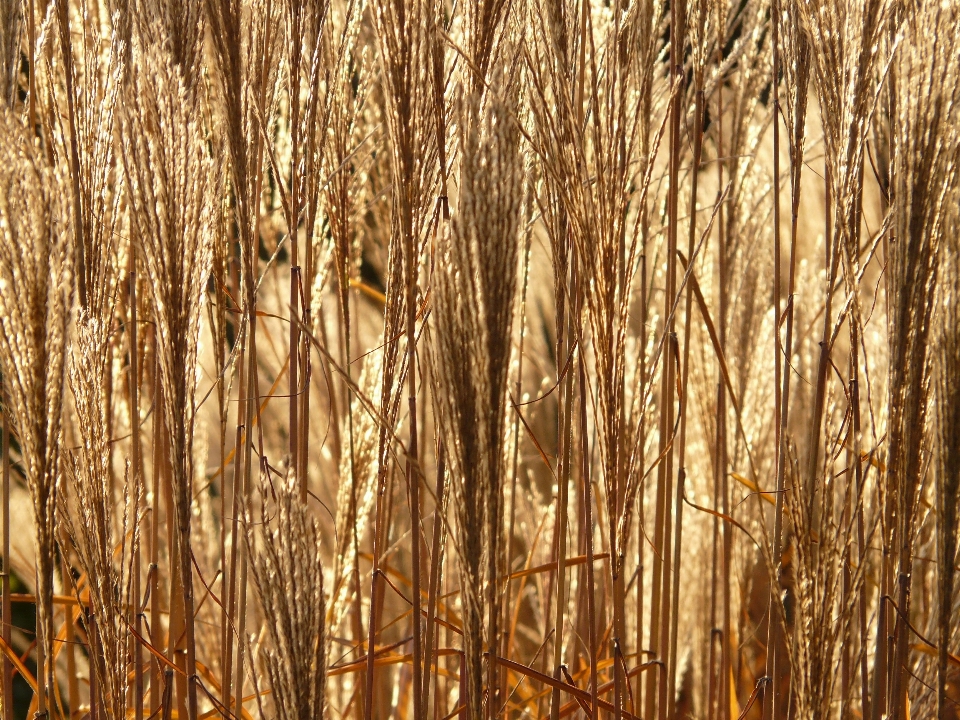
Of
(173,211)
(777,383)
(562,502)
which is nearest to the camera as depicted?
(173,211)

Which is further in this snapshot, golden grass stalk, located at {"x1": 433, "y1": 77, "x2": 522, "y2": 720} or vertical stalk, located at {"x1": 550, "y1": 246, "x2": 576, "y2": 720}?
vertical stalk, located at {"x1": 550, "y1": 246, "x2": 576, "y2": 720}

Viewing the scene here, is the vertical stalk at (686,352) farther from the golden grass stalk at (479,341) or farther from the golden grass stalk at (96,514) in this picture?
the golden grass stalk at (96,514)

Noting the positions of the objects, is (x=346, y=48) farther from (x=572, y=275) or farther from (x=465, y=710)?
(x=465, y=710)

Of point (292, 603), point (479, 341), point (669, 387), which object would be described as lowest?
point (292, 603)

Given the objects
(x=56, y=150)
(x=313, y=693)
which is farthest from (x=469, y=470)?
(x=56, y=150)

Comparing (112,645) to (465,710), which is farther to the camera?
(465,710)

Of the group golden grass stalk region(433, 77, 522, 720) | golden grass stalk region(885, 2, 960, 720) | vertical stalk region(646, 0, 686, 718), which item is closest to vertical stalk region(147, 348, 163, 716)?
golden grass stalk region(433, 77, 522, 720)

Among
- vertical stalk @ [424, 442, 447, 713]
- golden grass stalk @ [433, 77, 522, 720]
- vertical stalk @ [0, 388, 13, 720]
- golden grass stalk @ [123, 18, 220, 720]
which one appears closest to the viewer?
golden grass stalk @ [433, 77, 522, 720]

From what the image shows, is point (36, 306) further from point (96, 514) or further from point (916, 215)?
point (916, 215)

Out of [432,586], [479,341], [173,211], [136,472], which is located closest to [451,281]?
[479,341]

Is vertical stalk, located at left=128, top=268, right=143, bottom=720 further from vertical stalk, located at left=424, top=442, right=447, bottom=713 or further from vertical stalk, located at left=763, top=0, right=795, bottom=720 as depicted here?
vertical stalk, located at left=763, top=0, right=795, bottom=720

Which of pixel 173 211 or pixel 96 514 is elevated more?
pixel 173 211

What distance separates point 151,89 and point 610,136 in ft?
1.55

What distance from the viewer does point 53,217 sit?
33.5 inches
